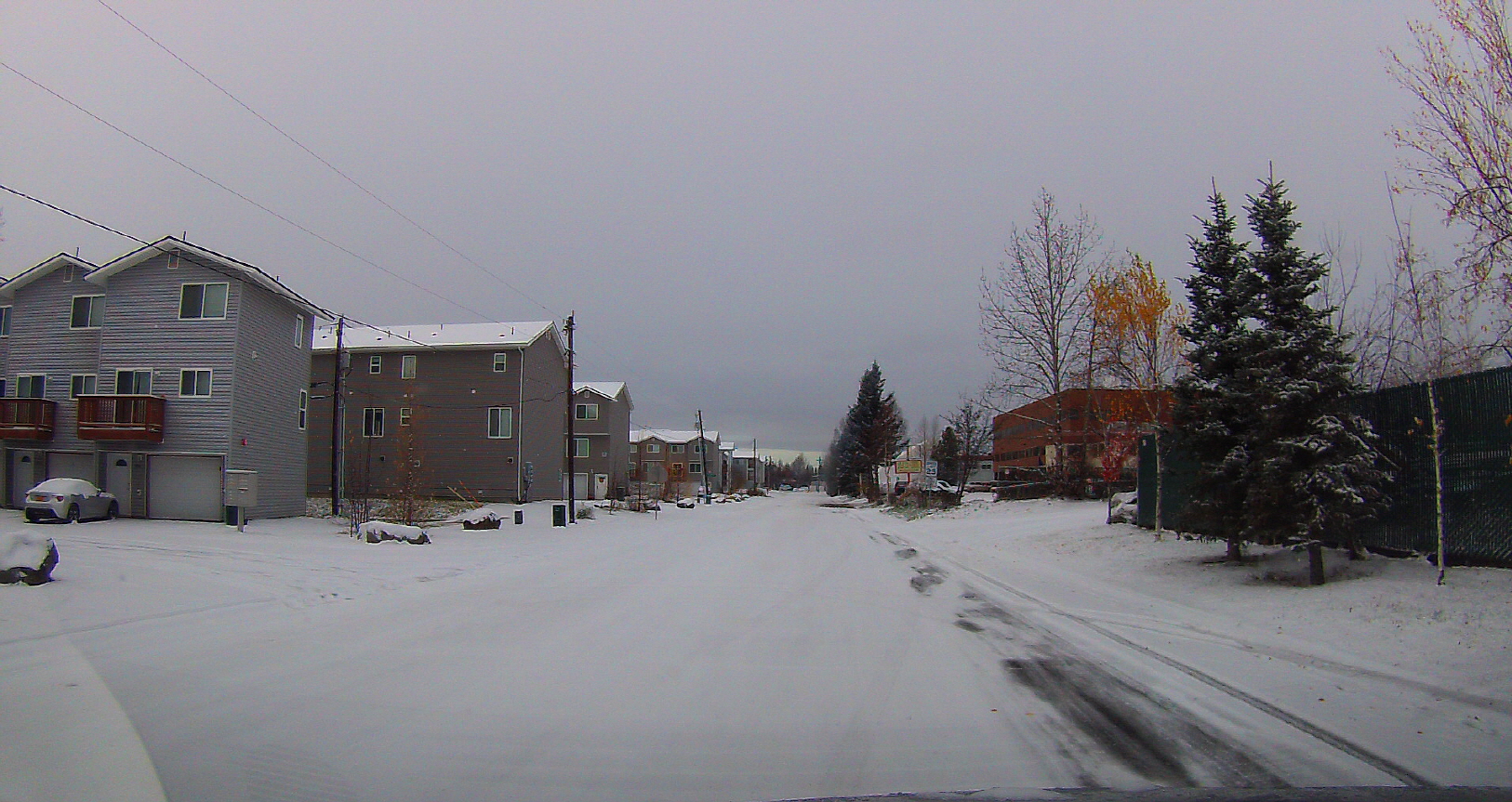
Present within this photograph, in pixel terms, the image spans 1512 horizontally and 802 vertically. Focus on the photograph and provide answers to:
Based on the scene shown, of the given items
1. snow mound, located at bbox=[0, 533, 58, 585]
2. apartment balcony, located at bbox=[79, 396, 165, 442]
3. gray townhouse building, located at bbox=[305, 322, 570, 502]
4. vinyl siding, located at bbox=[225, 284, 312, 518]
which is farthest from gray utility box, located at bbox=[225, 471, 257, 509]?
gray townhouse building, located at bbox=[305, 322, 570, 502]

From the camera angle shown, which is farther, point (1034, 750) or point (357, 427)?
point (357, 427)

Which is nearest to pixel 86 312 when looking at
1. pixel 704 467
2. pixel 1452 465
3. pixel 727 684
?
pixel 727 684

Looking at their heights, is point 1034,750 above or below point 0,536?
below

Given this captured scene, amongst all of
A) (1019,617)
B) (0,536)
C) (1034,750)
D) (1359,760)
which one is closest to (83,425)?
(0,536)

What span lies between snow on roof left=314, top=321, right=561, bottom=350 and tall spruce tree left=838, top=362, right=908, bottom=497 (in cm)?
3253

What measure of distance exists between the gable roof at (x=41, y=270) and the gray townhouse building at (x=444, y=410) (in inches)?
494

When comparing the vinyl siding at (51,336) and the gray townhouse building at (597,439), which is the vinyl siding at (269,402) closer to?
the vinyl siding at (51,336)

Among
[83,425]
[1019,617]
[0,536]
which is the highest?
[83,425]

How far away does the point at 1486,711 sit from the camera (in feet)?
18.3

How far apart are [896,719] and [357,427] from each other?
40.8 metres

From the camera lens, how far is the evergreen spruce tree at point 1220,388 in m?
11.3


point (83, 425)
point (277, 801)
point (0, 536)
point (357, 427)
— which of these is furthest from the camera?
point (357, 427)

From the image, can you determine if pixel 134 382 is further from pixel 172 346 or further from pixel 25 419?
pixel 25 419

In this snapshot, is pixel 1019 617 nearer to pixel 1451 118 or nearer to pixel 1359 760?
pixel 1359 760
